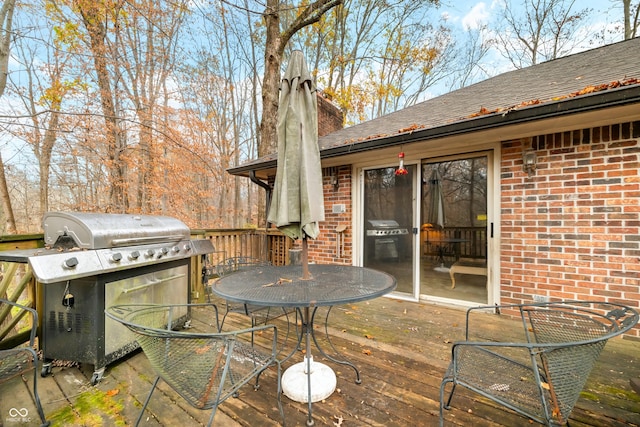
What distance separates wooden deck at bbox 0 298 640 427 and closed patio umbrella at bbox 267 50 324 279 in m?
1.13

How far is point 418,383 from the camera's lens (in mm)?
1930

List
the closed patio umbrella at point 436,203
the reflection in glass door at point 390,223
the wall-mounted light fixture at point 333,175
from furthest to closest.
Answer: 1. the wall-mounted light fixture at point 333,175
2. the reflection in glass door at point 390,223
3. the closed patio umbrella at point 436,203

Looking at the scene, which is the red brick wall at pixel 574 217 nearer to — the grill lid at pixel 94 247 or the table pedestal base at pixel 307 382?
the table pedestal base at pixel 307 382

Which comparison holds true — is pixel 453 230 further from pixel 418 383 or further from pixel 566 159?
pixel 418 383

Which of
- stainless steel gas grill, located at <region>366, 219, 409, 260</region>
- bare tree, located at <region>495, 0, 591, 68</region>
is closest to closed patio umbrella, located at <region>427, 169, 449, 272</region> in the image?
stainless steel gas grill, located at <region>366, 219, 409, 260</region>

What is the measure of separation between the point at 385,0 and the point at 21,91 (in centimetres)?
1153

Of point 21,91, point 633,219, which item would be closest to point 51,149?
point 21,91

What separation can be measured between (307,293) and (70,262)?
5.31 ft

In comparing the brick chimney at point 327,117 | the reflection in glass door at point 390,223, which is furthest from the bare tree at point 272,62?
the reflection in glass door at point 390,223

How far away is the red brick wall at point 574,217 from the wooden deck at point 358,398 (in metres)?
0.65

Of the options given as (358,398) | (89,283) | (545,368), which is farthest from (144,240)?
(545,368)

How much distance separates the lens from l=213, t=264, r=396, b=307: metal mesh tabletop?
154 centimetres

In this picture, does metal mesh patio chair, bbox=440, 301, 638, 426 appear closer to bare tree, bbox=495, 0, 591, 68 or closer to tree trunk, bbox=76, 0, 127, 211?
tree trunk, bbox=76, 0, 127, 211

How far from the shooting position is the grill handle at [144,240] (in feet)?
7.15
